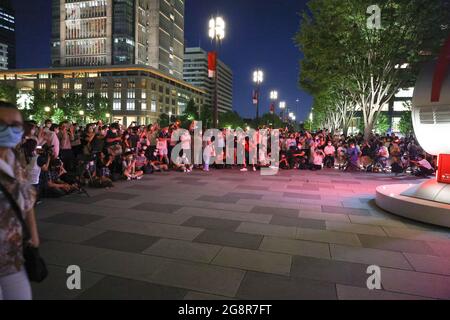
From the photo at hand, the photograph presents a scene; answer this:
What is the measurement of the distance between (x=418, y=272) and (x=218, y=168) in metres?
13.0

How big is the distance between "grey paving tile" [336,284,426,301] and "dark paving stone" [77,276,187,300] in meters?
1.92

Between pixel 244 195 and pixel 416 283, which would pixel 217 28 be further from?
pixel 416 283

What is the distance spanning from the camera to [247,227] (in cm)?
663

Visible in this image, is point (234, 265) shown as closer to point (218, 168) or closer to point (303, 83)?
point (218, 168)

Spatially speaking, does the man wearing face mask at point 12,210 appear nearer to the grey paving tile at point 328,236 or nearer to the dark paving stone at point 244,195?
the grey paving tile at point 328,236

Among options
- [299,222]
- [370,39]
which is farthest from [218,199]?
[370,39]

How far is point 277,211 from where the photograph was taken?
8.05 m

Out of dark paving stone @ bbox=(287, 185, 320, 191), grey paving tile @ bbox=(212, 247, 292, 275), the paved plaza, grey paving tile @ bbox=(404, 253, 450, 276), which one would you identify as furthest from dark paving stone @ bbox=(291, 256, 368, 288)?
dark paving stone @ bbox=(287, 185, 320, 191)

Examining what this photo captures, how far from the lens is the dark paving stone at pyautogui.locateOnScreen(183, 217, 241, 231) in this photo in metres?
6.55

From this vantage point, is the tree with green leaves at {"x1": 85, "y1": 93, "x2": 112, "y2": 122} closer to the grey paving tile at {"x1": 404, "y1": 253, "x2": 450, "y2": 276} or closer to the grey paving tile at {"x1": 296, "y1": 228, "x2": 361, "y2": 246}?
the grey paving tile at {"x1": 296, "y1": 228, "x2": 361, "y2": 246}
